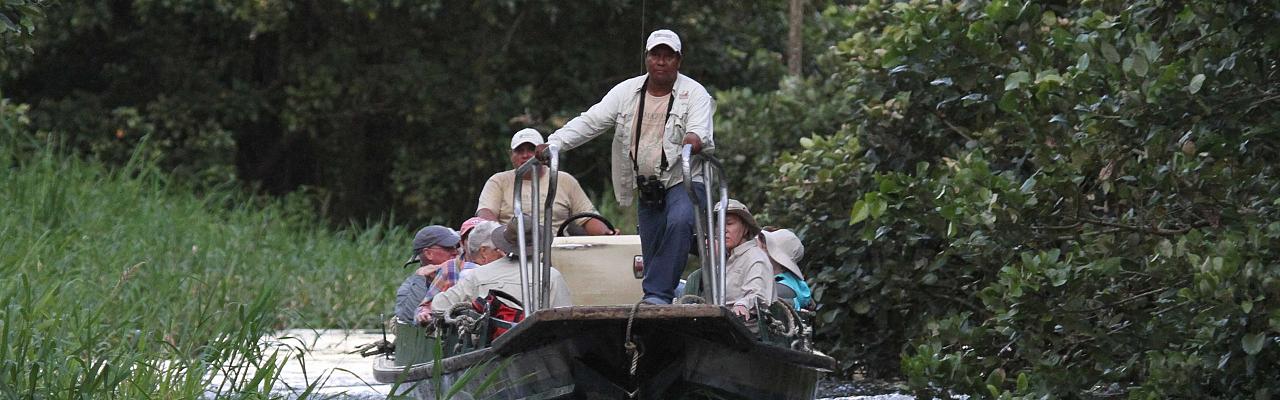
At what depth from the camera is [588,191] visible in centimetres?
2022

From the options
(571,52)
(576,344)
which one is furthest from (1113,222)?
(571,52)

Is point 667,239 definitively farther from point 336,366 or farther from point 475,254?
point 336,366

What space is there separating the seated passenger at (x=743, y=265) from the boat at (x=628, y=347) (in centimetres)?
9

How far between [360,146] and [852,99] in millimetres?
10827

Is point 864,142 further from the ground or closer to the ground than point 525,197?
further from the ground

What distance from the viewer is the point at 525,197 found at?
9867 millimetres

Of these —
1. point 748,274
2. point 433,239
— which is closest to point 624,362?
point 748,274

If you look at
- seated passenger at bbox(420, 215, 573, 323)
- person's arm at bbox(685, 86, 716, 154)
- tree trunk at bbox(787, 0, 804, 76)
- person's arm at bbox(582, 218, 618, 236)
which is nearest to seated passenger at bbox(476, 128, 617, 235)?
person's arm at bbox(582, 218, 618, 236)

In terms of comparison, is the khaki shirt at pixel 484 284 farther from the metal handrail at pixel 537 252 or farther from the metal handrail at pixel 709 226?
the metal handrail at pixel 709 226

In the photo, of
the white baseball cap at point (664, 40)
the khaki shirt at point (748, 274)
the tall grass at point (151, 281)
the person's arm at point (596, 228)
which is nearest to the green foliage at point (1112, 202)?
the khaki shirt at point (748, 274)

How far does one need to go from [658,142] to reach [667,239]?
0.39 m

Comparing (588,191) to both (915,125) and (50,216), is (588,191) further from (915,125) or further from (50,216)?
(915,125)

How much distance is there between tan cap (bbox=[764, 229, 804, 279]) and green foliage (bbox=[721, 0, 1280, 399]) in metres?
0.68

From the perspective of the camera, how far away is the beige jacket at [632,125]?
738 centimetres
